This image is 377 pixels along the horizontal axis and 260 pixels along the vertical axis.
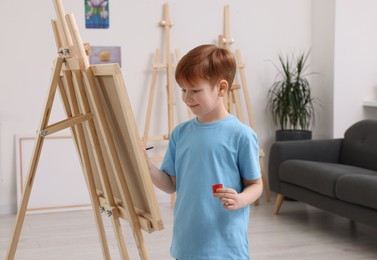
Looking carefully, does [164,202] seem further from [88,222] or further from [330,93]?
[330,93]

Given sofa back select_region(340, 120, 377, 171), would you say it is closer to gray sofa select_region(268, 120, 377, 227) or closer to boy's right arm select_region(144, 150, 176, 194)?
gray sofa select_region(268, 120, 377, 227)

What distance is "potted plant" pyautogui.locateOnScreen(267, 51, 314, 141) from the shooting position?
561 cm

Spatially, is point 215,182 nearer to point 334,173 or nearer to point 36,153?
point 36,153

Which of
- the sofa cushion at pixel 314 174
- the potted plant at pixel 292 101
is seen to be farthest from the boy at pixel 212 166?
the potted plant at pixel 292 101

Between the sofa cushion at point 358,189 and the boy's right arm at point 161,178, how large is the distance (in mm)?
1960

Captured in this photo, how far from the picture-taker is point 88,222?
4.86m

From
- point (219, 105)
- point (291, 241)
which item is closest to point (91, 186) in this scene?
point (219, 105)

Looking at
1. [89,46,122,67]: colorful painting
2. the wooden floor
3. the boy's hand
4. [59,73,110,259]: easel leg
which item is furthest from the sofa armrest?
the boy's hand

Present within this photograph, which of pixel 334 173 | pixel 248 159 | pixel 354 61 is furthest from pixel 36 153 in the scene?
pixel 354 61

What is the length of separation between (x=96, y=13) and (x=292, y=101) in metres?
1.83

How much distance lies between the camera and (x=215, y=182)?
204 centimetres

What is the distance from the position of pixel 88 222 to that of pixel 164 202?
906 mm

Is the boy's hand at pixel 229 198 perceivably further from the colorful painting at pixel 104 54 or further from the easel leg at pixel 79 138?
the colorful painting at pixel 104 54

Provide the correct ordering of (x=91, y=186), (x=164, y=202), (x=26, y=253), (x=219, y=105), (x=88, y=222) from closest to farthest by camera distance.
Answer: (x=219, y=105)
(x=91, y=186)
(x=26, y=253)
(x=88, y=222)
(x=164, y=202)
